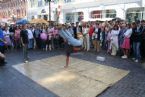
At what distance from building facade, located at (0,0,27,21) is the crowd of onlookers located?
122 ft

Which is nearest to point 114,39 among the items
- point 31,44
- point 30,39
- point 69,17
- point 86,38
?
point 86,38

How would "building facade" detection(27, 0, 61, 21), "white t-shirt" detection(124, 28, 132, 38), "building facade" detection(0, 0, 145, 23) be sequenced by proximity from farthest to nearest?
1. "building facade" detection(27, 0, 61, 21)
2. "building facade" detection(0, 0, 145, 23)
3. "white t-shirt" detection(124, 28, 132, 38)

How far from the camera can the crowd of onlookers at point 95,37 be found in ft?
45.4

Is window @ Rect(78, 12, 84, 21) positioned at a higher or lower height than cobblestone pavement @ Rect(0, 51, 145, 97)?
higher

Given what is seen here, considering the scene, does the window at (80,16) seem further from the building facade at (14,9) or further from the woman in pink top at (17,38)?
the building facade at (14,9)

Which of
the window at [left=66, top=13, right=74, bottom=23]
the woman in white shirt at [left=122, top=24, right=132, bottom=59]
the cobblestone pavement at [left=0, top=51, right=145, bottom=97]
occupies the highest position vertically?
the window at [left=66, top=13, right=74, bottom=23]

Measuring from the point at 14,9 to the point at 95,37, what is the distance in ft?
175

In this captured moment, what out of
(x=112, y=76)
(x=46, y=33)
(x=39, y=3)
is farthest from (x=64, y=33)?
(x=39, y=3)

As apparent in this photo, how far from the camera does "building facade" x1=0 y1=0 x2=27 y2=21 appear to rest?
6053 centimetres

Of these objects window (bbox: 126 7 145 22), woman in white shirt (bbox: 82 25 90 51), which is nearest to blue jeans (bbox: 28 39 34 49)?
woman in white shirt (bbox: 82 25 90 51)

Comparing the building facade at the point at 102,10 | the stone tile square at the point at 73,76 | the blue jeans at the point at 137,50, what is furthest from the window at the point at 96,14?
the stone tile square at the point at 73,76

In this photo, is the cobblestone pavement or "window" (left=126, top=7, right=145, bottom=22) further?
"window" (left=126, top=7, right=145, bottom=22)

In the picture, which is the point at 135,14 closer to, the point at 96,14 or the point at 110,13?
the point at 110,13

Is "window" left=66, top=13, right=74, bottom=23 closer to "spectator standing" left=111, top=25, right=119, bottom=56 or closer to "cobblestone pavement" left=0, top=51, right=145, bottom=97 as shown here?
"spectator standing" left=111, top=25, right=119, bottom=56
